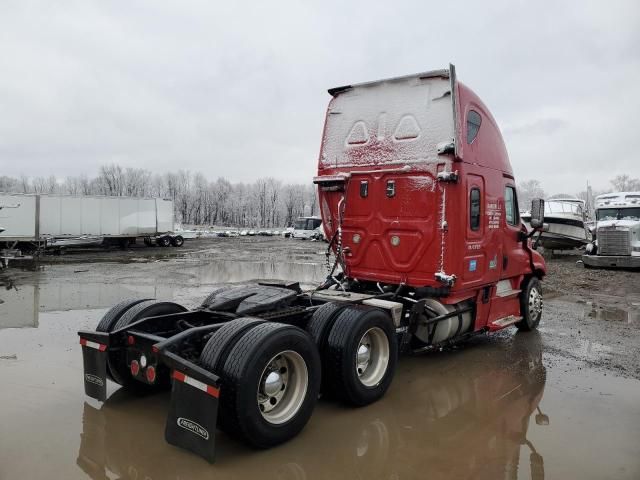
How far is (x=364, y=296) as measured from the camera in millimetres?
5797

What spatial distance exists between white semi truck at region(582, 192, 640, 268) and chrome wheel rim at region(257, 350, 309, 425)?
17399mm

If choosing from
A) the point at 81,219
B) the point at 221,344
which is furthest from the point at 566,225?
the point at 81,219

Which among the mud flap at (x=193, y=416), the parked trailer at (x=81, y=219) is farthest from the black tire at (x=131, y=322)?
the parked trailer at (x=81, y=219)

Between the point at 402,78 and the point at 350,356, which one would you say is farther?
the point at 402,78

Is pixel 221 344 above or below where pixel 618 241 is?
below

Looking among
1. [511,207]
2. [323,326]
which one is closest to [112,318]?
[323,326]

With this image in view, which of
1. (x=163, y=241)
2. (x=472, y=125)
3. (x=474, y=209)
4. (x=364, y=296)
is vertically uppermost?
(x=472, y=125)

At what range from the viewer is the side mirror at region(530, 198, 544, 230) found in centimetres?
735

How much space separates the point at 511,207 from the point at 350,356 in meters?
4.33

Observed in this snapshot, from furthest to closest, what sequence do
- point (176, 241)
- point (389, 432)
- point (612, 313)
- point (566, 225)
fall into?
point (176, 241)
point (566, 225)
point (612, 313)
point (389, 432)

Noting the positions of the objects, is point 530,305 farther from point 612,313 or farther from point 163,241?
point 163,241

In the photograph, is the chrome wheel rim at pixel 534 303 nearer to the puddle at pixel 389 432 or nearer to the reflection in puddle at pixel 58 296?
the puddle at pixel 389 432

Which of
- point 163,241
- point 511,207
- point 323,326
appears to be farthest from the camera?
point 163,241

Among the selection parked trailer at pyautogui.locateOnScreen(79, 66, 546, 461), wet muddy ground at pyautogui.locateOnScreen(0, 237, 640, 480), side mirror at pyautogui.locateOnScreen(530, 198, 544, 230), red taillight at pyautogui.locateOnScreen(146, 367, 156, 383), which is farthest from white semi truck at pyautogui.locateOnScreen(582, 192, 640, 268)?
red taillight at pyautogui.locateOnScreen(146, 367, 156, 383)
